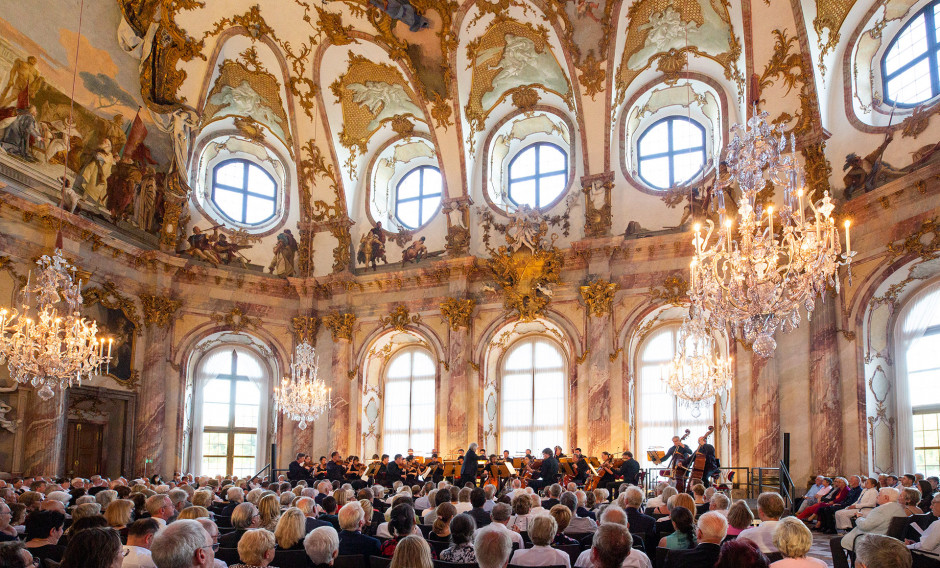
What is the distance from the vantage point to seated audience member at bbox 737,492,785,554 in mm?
6594

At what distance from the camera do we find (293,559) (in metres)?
5.96

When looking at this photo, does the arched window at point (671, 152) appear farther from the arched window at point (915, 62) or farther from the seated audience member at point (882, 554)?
the seated audience member at point (882, 554)

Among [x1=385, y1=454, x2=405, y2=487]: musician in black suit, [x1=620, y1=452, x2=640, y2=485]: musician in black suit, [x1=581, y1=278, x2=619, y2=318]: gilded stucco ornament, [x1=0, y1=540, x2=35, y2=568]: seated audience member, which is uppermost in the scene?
[x1=581, y1=278, x2=619, y2=318]: gilded stucco ornament

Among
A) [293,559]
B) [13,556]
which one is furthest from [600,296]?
[13,556]

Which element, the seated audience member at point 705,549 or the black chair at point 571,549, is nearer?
the seated audience member at point 705,549

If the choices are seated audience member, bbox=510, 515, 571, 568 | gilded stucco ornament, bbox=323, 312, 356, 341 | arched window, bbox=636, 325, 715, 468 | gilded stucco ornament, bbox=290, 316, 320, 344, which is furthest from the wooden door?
seated audience member, bbox=510, 515, 571, 568

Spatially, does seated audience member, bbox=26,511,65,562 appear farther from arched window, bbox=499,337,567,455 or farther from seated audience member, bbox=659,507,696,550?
arched window, bbox=499,337,567,455

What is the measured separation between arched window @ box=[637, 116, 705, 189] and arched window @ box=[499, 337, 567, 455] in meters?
5.48

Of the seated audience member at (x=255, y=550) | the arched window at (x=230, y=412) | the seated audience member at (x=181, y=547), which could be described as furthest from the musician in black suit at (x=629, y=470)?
the seated audience member at (x=181, y=547)

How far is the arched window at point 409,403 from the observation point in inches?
922

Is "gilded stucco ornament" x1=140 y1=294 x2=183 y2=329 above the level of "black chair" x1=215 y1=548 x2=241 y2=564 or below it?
above

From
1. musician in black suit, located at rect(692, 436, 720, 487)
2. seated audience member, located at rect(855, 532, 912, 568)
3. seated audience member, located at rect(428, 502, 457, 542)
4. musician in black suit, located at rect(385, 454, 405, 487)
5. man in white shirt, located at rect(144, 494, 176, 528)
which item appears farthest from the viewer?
musician in black suit, located at rect(385, 454, 405, 487)

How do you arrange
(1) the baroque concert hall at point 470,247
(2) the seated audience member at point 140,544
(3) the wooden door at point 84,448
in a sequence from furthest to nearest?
(3) the wooden door at point 84,448 < (1) the baroque concert hall at point 470,247 < (2) the seated audience member at point 140,544

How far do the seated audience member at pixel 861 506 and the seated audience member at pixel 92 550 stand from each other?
11.7m
